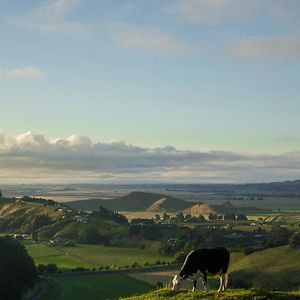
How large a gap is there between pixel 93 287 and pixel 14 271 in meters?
18.6

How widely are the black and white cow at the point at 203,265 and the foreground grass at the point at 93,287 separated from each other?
6913 centimetres

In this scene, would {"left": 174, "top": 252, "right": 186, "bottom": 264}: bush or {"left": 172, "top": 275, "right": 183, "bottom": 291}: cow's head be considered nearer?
{"left": 172, "top": 275, "right": 183, "bottom": 291}: cow's head

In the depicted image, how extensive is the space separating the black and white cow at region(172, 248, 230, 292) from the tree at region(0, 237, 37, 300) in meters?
61.6

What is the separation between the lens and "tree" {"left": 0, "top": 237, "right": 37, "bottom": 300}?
88.4 metres

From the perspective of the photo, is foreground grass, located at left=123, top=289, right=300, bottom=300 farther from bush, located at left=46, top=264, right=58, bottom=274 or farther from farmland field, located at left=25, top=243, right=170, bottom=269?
farmland field, located at left=25, top=243, right=170, bottom=269

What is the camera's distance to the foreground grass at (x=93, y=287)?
10050cm

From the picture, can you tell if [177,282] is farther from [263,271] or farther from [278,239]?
[278,239]

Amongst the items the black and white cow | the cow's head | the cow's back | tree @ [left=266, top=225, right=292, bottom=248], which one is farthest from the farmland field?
the cow's back

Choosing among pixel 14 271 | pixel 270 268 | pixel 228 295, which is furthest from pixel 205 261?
pixel 270 268

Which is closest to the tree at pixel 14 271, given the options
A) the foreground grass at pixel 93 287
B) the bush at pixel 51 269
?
the foreground grass at pixel 93 287

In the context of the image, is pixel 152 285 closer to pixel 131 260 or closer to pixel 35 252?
pixel 131 260

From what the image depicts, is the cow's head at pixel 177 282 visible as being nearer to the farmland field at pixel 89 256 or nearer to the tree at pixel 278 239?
the farmland field at pixel 89 256

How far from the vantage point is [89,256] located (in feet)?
536

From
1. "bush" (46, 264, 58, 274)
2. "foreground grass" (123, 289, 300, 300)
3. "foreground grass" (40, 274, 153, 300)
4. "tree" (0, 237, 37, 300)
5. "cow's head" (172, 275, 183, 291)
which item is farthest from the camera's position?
"bush" (46, 264, 58, 274)
